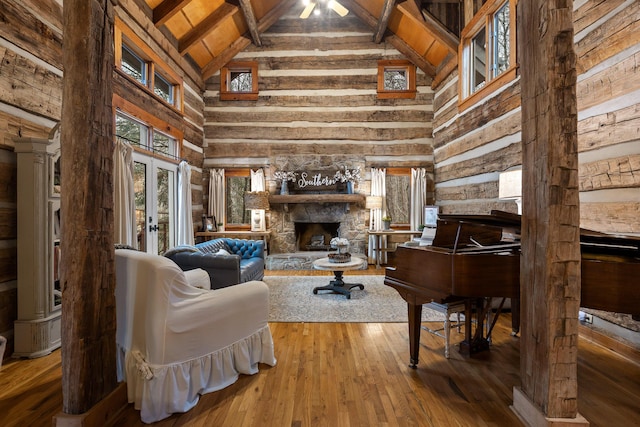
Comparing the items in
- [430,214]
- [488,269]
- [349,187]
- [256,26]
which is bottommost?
[488,269]

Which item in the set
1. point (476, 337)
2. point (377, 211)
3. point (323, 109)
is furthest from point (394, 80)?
point (476, 337)

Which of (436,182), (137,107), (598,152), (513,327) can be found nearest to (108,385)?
(513,327)

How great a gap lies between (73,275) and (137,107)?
3.97 meters

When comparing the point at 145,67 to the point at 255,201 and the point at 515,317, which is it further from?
the point at 515,317

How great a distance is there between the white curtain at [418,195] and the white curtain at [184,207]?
199 inches

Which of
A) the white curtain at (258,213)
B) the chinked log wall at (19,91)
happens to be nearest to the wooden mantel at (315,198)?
the white curtain at (258,213)

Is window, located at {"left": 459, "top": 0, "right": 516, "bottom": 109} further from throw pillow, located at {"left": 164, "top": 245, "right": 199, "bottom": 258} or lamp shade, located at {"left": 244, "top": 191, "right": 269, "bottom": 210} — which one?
throw pillow, located at {"left": 164, "top": 245, "right": 199, "bottom": 258}

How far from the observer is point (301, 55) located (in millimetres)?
7477

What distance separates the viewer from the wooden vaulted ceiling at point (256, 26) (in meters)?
5.83

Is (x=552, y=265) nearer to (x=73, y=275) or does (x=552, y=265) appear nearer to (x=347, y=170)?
(x=73, y=275)

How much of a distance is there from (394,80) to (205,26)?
14.6 feet

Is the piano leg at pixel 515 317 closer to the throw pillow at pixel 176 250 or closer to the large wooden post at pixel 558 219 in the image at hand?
the large wooden post at pixel 558 219

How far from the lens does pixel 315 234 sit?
7.82 metres

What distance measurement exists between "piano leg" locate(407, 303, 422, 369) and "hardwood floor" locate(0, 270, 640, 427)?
0.33 feet
